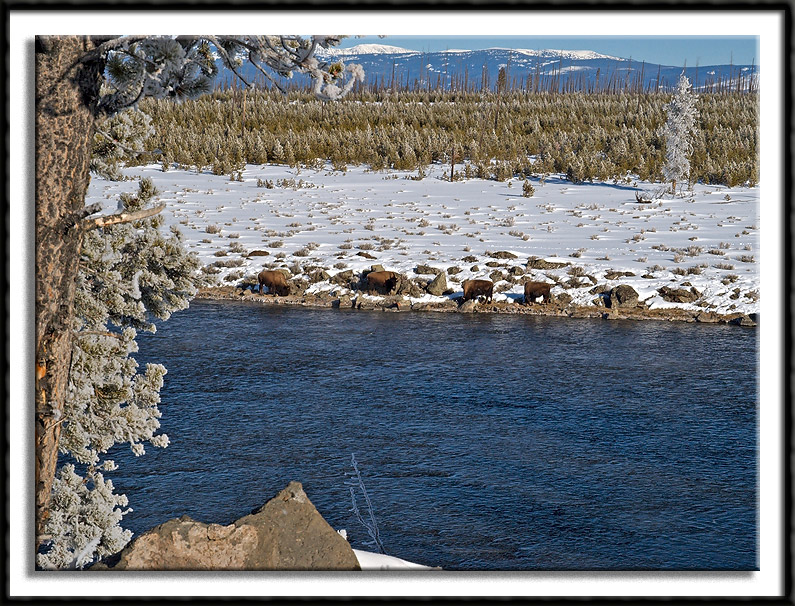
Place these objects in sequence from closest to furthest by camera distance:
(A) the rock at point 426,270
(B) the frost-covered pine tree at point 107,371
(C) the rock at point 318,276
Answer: (B) the frost-covered pine tree at point 107,371
(C) the rock at point 318,276
(A) the rock at point 426,270

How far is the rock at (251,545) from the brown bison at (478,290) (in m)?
16.4

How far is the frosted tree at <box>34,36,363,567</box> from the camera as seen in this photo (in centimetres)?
507

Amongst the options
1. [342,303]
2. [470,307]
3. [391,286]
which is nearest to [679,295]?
[470,307]

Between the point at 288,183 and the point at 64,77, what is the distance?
3414 cm

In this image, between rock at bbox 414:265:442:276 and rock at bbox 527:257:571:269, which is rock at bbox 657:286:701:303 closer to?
rock at bbox 527:257:571:269

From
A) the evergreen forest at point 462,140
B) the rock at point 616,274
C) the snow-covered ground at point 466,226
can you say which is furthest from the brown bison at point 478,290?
the evergreen forest at point 462,140

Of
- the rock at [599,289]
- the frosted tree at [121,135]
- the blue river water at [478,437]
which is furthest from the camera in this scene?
the rock at [599,289]

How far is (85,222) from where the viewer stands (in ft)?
17.3

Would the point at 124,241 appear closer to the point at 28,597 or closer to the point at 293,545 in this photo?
the point at 293,545

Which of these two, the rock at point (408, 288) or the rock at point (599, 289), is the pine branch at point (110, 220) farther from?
the rock at point (599, 289)

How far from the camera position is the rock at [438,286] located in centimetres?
2275

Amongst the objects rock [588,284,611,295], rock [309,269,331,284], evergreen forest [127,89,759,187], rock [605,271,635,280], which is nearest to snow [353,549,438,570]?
rock [588,284,611,295]

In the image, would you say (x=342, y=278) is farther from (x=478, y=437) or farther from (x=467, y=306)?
(x=478, y=437)

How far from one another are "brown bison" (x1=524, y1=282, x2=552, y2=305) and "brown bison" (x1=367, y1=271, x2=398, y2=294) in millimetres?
3411
